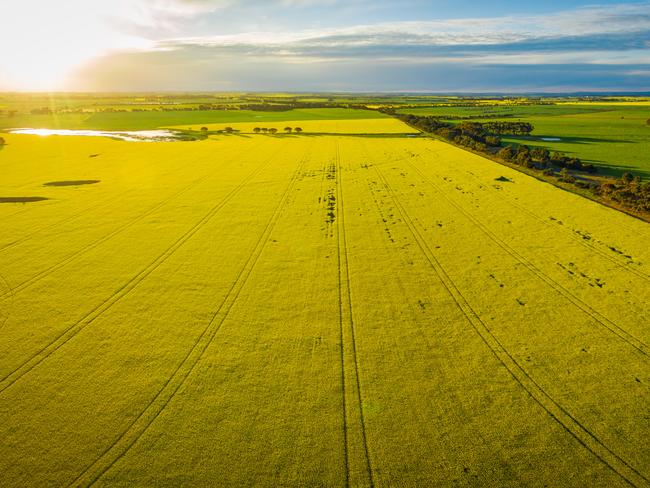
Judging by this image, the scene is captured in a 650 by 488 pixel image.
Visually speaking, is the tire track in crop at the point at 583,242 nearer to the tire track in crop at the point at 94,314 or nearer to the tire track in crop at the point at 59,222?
the tire track in crop at the point at 94,314

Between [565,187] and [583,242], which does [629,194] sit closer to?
[565,187]

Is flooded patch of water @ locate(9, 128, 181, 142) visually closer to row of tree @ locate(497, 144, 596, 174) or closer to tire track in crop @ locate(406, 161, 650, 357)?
row of tree @ locate(497, 144, 596, 174)

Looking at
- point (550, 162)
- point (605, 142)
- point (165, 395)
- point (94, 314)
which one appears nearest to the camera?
point (165, 395)

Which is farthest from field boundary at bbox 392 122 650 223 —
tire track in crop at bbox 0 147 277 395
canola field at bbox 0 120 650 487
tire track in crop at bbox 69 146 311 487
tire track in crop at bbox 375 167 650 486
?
tire track in crop at bbox 0 147 277 395

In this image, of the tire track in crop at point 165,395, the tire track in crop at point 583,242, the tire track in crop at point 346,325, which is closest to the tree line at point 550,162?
the tire track in crop at point 583,242

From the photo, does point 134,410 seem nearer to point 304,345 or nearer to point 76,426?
point 76,426

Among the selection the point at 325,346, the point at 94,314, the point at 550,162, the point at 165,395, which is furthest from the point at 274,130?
the point at 165,395

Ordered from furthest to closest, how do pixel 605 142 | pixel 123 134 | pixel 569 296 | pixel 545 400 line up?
1. pixel 123 134
2. pixel 605 142
3. pixel 569 296
4. pixel 545 400
